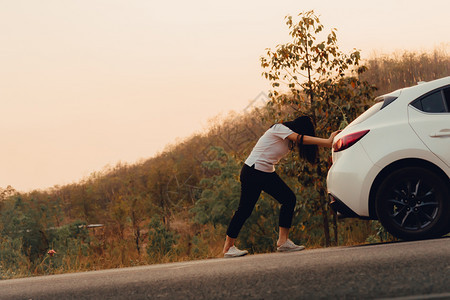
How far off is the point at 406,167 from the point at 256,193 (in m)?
2.25

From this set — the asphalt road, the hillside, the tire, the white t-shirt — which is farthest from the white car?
the hillside

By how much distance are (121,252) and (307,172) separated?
4.53 meters

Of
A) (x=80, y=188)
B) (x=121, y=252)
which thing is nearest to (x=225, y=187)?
(x=121, y=252)

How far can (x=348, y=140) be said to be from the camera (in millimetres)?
6957

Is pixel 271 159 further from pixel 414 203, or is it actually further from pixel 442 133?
pixel 442 133

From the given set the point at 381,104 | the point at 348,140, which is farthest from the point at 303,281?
the point at 381,104

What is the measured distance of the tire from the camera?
6566mm

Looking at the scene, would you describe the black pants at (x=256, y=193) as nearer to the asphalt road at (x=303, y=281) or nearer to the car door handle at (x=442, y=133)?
the car door handle at (x=442, y=133)

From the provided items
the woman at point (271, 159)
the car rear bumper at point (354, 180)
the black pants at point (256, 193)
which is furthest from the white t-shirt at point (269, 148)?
the car rear bumper at point (354, 180)

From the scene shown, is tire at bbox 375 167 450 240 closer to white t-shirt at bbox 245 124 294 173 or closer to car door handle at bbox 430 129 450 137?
car door handle at bbox 430 129 450 137

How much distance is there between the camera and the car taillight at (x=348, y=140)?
6.85m

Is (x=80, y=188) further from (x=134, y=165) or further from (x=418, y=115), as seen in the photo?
(x=418, y=115)

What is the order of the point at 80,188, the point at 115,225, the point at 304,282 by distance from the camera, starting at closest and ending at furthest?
the point at 304,282 < the point at 115,225 < the point at 80,188

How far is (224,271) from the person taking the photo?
4.96 metres
